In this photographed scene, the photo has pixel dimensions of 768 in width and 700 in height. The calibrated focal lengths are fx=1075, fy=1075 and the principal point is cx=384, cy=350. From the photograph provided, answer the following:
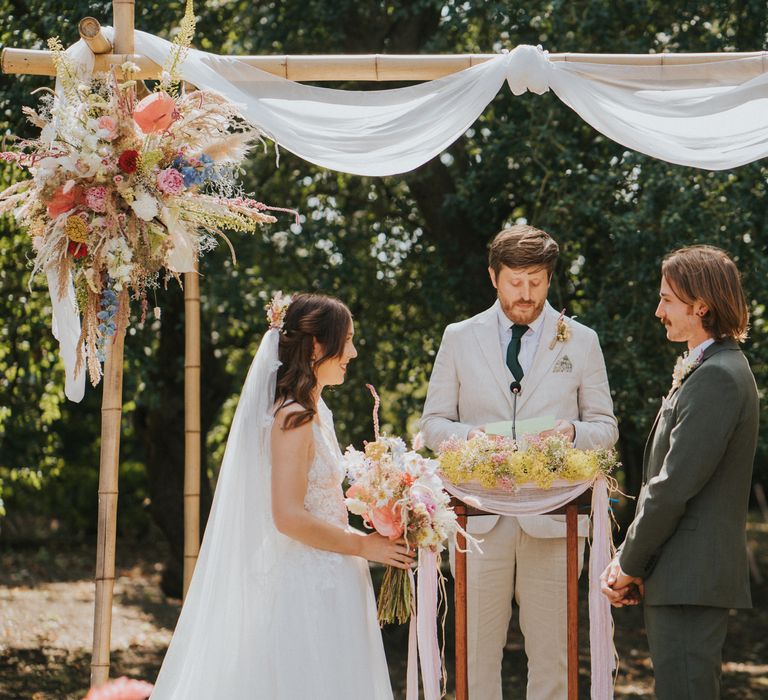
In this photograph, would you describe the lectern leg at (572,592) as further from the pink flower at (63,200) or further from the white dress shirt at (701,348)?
the pink flower at (63,200)

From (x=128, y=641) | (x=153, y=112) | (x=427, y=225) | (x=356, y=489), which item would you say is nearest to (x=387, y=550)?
(x=356, y=489)

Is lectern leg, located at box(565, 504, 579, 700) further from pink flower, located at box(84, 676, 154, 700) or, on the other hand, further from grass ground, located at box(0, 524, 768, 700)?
grass ground, located at box(0, 524, 768, 700)

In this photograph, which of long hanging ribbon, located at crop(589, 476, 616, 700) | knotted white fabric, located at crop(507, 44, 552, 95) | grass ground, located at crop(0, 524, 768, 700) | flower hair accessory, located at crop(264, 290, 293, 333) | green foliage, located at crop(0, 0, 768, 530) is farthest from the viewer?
grass ground, located at crop(0, 524, 768, 700)

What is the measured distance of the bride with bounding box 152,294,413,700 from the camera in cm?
368

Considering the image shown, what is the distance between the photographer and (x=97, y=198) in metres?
4.09

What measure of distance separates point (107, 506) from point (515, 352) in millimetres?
1851

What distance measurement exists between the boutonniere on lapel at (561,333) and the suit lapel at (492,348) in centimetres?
23

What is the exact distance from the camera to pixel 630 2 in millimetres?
7164

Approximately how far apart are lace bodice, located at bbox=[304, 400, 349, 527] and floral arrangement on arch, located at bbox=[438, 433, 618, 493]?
1.81ft

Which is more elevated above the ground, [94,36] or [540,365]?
[94,36]

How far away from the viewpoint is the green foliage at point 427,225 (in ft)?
23.0

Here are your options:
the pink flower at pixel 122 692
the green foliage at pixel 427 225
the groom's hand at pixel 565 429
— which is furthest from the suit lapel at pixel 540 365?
the pink flower at pixel 122 692

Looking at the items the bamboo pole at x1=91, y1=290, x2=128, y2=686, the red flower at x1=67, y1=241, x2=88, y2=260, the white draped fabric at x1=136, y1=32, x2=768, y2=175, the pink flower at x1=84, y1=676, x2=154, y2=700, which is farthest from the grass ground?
the pink flower at x1=84, y1=676, x2=154, y2=700

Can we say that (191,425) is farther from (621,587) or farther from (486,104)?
(621,587)
